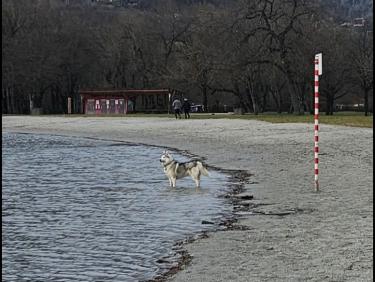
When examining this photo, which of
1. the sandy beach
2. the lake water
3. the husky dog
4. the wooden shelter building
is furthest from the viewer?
the wooden shelter building

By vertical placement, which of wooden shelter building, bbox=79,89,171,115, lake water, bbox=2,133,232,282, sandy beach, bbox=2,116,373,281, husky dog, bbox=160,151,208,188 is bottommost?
lake water, bbox=2,133,232,282

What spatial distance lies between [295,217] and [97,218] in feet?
10.1

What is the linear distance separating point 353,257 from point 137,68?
70.3m

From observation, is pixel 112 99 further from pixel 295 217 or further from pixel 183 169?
pixel 295 217

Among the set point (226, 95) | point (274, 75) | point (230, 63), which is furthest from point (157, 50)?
point (230, 63)

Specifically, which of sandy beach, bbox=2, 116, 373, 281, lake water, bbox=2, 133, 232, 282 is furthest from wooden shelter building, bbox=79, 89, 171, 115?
lake water, bbox=2, 133, 232, 282

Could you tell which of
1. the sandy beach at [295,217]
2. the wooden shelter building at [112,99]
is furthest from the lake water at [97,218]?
the wooden shelter building at [112,99]

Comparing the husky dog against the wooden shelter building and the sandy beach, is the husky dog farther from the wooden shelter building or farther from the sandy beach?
the wooden shelter building

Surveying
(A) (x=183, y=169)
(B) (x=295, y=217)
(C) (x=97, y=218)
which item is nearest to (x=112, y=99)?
(A) (x=183, y=169)

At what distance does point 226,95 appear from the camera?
80438mm

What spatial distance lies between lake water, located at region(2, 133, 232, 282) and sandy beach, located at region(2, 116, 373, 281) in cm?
59

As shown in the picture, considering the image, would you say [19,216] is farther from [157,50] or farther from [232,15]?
[157,50]

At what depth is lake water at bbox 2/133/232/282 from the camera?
8.52 metres

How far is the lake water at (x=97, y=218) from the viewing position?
Result: 852cm
